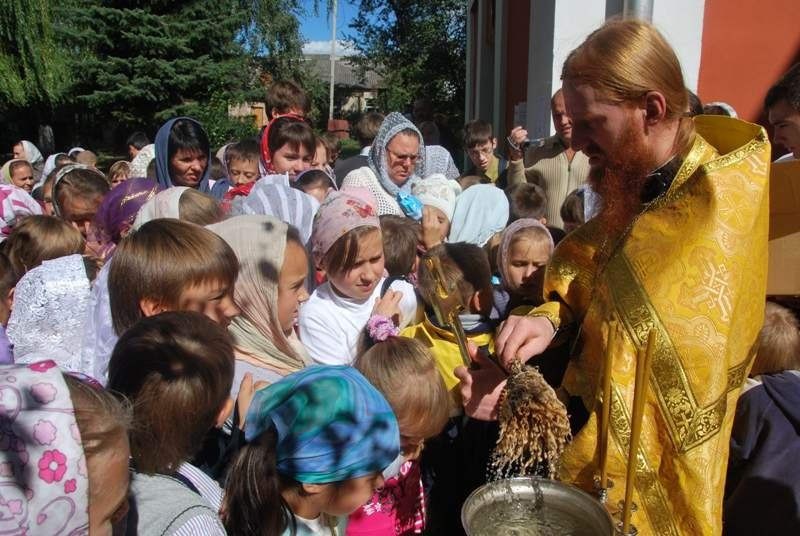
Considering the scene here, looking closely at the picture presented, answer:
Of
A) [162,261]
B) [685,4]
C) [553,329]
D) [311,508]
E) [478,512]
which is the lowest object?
[311,508]

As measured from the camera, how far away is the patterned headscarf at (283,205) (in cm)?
368

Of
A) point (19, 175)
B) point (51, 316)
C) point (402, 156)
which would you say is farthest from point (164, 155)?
point (19, 175)

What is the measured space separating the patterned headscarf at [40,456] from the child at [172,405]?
40 cm

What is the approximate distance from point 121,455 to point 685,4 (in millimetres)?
6684

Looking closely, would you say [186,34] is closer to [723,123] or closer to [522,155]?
[522,155]

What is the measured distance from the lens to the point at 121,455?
1292 mm

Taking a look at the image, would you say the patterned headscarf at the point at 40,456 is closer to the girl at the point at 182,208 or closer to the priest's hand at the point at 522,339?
the priest's hand at the point at 522,339

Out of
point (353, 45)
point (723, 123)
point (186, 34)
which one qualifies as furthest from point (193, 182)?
point (353, 45)

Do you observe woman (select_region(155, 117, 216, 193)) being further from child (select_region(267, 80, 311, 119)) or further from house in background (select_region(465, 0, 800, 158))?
house in background (select_region(465, 0, 800, 158))

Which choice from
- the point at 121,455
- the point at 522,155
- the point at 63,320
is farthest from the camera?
the point at 522,155

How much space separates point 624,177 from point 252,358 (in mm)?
1453

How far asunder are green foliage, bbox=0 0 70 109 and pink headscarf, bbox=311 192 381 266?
1754 cm

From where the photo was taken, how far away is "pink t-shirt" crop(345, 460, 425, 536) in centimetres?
252

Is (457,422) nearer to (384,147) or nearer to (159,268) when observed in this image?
(159,268)
